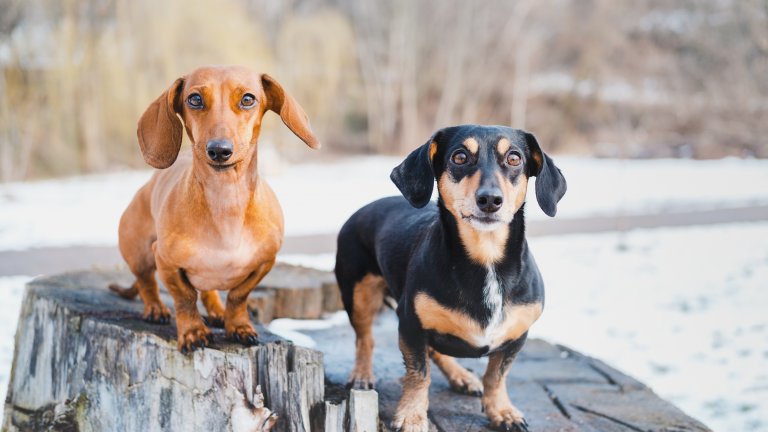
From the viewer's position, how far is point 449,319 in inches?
106

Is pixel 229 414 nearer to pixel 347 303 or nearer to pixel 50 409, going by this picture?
pixel 347 303

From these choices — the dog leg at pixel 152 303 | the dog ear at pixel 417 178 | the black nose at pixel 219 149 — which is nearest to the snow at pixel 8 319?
the dog leg at pixel 152 303

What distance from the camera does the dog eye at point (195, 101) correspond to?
8.42 ft

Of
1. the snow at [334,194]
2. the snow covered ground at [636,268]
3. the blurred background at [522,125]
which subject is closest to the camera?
the snow covered ground at [636,268]

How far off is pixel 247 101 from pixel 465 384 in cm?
175

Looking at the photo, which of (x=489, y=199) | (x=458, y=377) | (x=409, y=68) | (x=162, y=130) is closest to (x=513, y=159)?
(x=489, y=199)

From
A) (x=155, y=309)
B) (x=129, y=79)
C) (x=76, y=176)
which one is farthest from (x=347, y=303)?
(x=76, y=176)

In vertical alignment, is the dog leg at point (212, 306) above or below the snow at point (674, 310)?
above

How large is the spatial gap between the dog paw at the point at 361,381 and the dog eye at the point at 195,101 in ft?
4.89

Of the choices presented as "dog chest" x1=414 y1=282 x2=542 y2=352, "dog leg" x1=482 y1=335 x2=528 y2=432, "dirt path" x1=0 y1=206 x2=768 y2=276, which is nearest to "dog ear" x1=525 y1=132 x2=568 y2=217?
"dog chest" x1=414 y1=282 x2=542 y2=352

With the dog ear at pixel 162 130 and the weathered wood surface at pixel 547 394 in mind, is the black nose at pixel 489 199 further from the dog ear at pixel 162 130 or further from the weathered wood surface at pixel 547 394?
the dog ear at pixel 162 130

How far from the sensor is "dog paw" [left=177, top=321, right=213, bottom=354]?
2723 mm

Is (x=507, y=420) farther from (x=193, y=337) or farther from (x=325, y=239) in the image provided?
(x=325, y=239)

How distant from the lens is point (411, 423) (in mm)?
2820
